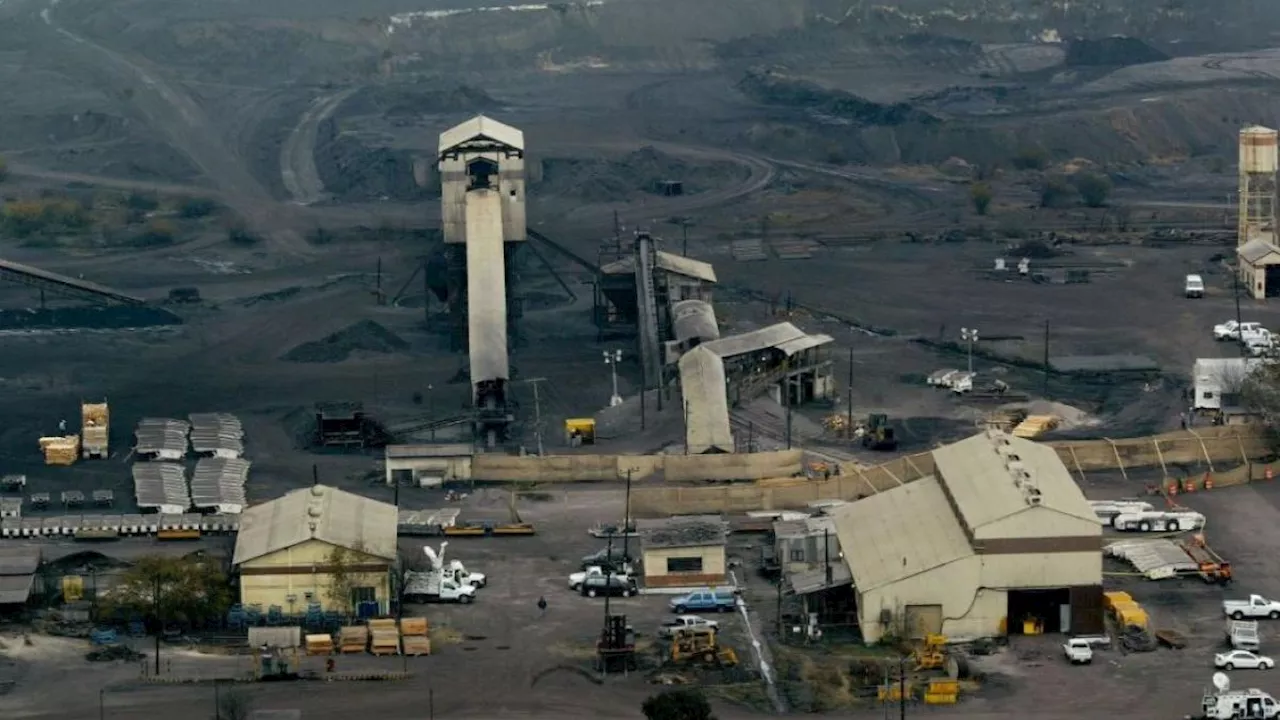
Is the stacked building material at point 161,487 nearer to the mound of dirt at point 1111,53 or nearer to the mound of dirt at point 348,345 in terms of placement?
the mound of dirt at point 348,345

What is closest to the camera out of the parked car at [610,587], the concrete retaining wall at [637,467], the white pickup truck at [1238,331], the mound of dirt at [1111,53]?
the parked car at [610,587]

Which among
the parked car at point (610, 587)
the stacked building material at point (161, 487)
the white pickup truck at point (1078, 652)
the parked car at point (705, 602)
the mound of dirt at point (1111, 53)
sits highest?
the mound of dirt at point (1111, 53)

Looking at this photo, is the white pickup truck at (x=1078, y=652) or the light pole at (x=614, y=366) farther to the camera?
the light pole at (x=614, y=366)

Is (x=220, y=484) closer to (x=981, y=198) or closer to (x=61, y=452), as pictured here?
(x=61, y=452)

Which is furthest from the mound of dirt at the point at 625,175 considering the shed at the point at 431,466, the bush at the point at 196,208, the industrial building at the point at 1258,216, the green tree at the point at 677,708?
the green tree at the point at 677,708

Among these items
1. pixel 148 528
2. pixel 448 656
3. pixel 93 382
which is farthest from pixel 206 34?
pixel 448 656

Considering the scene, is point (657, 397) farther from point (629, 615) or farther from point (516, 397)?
point (629, 615)

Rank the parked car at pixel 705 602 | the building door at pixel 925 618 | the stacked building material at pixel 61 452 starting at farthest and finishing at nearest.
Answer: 1. the stacked building material at pixel 61 452
2. the parked car at pixel 705 602
3. the building door at pixel 925 618
